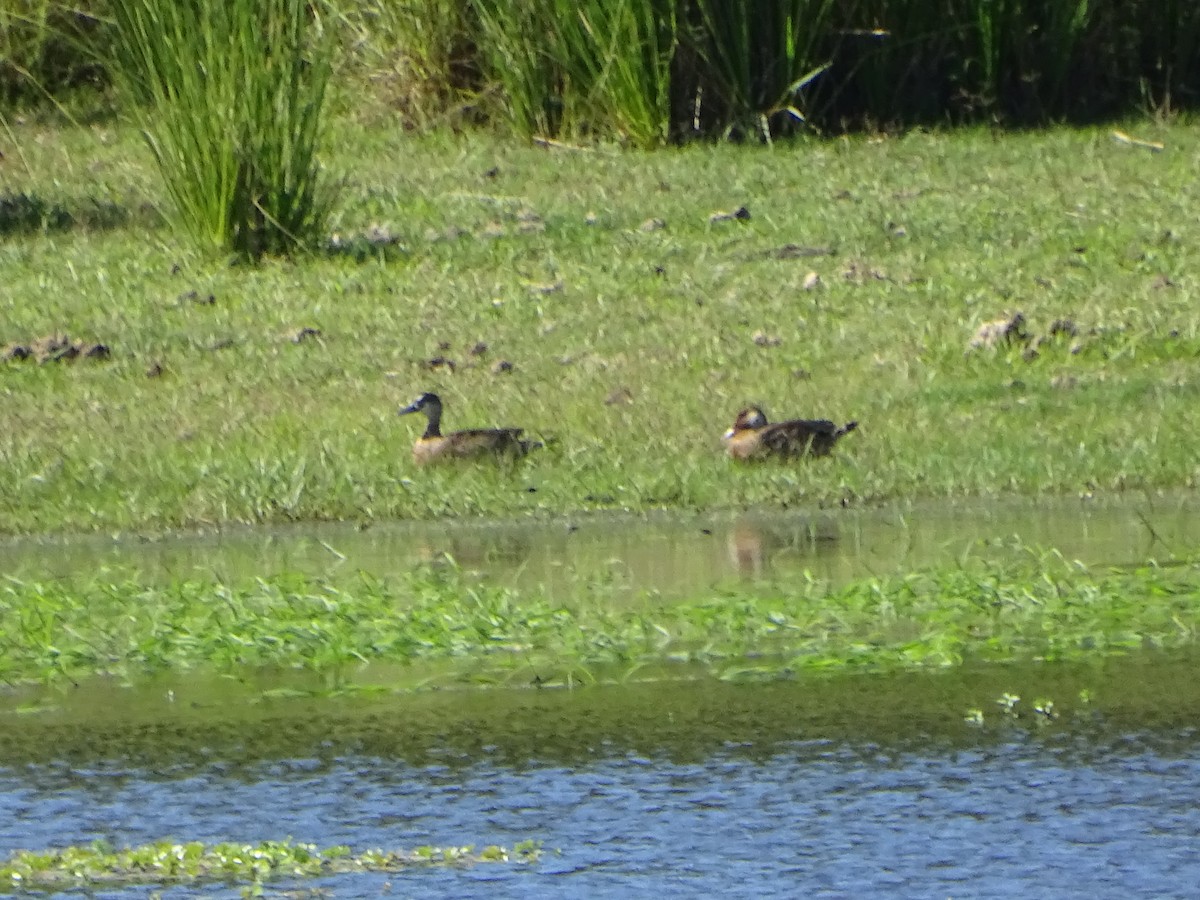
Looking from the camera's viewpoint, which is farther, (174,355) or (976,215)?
(976,215)

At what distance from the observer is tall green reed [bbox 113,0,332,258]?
13.1 m

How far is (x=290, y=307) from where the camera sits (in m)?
12.7

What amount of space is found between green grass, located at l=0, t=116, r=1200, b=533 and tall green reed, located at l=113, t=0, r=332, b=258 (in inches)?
12.7

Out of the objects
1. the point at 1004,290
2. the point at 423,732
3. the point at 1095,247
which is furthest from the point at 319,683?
the point at 1095,247

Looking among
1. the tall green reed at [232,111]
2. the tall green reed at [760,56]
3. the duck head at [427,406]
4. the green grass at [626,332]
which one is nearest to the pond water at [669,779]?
the green grass at [626,332]

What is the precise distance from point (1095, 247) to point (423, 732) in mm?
7516

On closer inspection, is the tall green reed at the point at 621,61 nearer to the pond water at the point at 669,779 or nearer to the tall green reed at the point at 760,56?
the tall green reed at the point at 760,56

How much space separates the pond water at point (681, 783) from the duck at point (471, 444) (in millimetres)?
2890

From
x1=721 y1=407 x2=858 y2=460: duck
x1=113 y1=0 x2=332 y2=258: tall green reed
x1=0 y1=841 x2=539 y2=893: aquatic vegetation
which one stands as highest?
x1=113 y1=0 x2=332 y2=258: tall green reed

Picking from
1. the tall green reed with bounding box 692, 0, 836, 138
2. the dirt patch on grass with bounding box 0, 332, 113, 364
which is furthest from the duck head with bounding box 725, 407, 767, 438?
the tall green reed with bounding box 692, 0, 836, 138

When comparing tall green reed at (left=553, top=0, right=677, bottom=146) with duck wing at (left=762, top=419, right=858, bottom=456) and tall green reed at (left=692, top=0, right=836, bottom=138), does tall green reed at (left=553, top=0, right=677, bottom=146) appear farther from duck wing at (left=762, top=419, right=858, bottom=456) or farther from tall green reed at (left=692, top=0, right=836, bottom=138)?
duck wing at (left=762, top=419, right=858, bottom=456)

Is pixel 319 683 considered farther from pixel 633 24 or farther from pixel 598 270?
pixel 633 24

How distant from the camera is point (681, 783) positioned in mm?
5715

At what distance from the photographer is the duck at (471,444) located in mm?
9633
